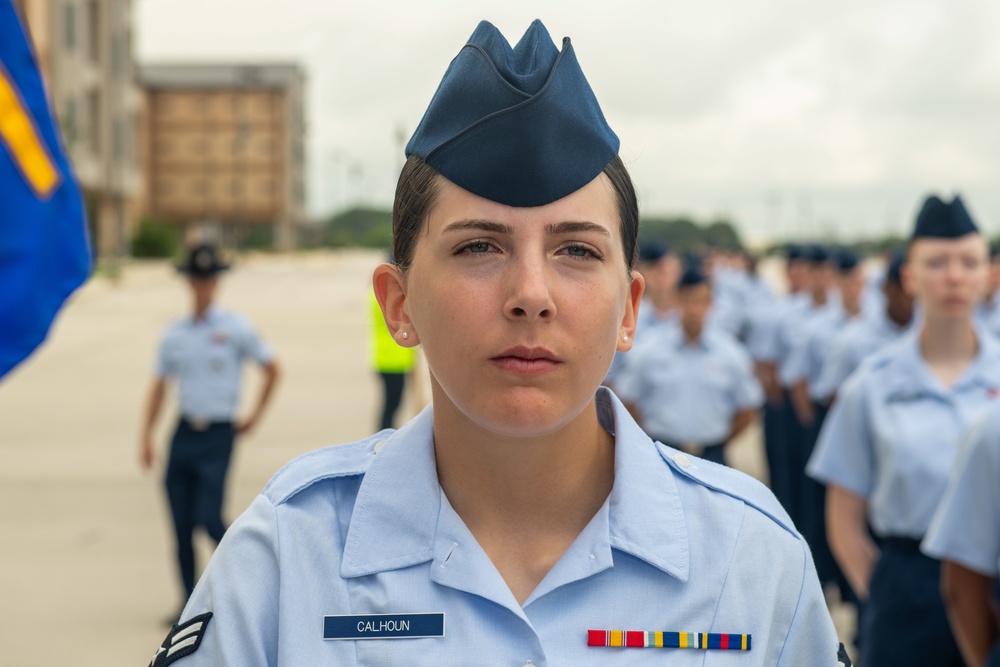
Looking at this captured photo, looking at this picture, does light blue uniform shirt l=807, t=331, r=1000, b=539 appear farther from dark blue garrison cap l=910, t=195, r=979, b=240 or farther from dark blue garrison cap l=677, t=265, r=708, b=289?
dark blue garrison cap l=677, t=265, r=708, b=289

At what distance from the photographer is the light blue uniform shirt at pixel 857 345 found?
24.9ft

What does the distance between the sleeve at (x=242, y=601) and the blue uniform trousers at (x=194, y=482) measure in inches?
220

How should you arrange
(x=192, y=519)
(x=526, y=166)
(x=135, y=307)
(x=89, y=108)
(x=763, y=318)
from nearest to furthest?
(x=526, y=166) → (x=192, y=519) → (x=763, y=318) → (x=135, y=307) → (x=89, y=108)

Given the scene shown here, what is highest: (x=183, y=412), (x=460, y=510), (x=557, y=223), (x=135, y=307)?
(x=557, y=223)

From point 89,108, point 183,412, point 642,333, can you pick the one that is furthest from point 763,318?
point 89,108

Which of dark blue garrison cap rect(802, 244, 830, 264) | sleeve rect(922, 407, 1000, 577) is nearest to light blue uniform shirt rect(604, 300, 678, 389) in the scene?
dark blue garrison cap rect(802, 244, 830, 264)

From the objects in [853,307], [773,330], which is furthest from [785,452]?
[773,330]

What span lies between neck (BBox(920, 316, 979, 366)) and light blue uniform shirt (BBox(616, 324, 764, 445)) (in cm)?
296

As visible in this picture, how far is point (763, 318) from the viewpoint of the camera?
41.7 ft

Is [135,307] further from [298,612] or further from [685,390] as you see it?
[298,612]

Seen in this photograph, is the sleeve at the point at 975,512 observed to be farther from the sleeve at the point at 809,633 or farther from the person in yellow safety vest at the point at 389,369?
the person in yellow safety vest at the point at 389,369

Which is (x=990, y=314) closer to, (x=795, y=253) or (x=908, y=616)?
(x=795, y=253)

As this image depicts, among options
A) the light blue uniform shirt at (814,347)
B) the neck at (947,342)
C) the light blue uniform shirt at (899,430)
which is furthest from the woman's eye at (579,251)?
the light blue uniform shirt at (814,347)

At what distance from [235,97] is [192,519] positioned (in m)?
90.8
